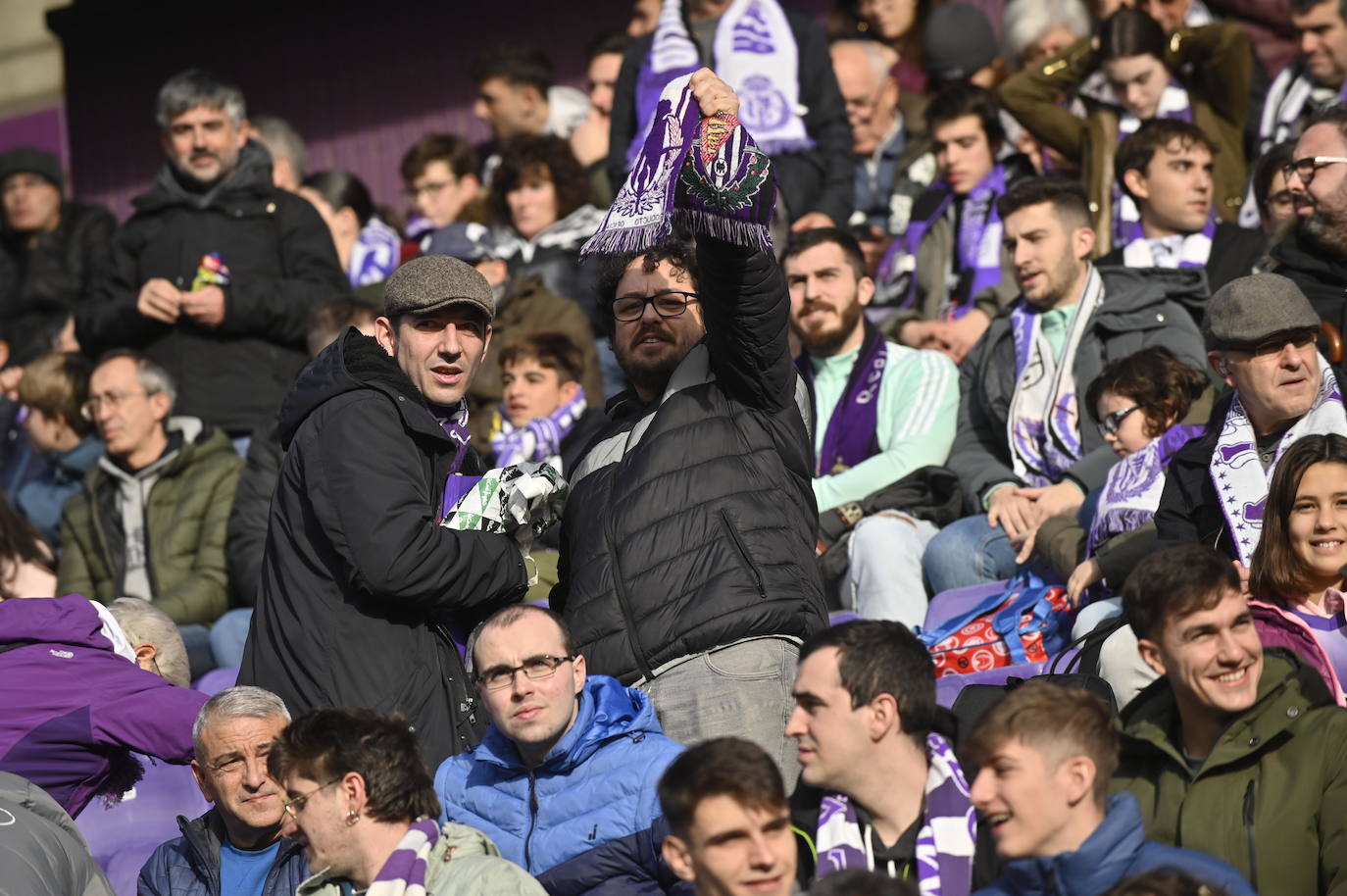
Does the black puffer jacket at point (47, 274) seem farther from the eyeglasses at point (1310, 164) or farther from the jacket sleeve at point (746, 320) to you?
the jacket sleeve at point (746, 320)

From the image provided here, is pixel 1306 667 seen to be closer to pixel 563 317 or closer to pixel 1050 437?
pixel 1050 437

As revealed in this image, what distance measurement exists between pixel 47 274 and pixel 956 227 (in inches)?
199

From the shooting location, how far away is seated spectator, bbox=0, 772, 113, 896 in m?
4.44

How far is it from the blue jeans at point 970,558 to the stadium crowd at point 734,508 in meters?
0.02

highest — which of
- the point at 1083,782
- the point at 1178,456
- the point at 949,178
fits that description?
the point at 949,178

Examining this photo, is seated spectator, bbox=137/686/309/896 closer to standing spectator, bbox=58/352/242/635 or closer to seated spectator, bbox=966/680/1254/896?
seated spectator, bbox=966/680/1254/896

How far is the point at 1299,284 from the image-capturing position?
6523 mm

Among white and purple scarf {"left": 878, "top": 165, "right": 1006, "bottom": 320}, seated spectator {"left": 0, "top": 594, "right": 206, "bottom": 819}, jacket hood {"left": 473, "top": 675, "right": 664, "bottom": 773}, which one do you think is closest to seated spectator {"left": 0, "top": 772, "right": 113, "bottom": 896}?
seated spectator {"left": 0, "top": 594, "right": 206, "bottom": 819}

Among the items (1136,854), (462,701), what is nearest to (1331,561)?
(1136,854)

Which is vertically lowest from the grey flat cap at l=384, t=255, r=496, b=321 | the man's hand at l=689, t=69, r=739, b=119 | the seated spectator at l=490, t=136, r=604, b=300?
the grey flat cap at l=384, t=255, r=496, b=321

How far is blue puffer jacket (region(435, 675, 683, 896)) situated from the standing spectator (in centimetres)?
346

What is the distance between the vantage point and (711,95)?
4.57 m

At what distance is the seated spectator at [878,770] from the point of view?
13.4 ft

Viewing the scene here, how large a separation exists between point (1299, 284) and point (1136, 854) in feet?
10.6
